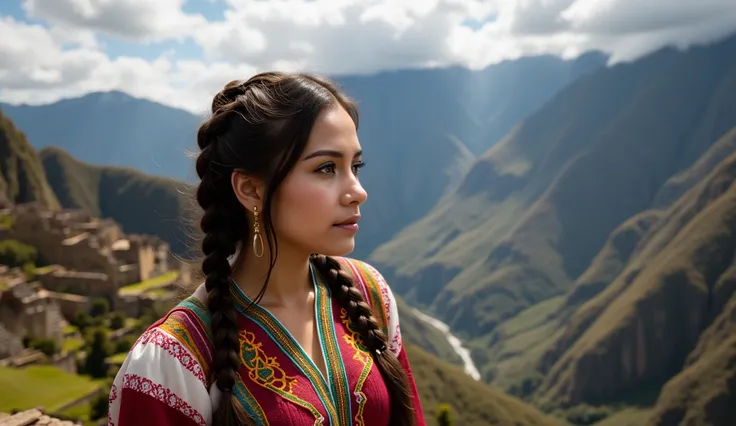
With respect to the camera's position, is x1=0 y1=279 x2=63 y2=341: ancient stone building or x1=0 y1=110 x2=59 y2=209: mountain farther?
x1=0 y1=110 x2=59 y2=209: mountain

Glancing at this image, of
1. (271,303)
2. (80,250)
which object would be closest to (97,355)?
(80,250)

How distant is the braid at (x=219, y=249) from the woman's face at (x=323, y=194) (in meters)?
0.30

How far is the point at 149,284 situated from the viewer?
166 ft

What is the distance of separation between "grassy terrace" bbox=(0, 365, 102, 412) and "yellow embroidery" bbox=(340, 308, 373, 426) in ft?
74.6

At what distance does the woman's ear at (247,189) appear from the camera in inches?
155

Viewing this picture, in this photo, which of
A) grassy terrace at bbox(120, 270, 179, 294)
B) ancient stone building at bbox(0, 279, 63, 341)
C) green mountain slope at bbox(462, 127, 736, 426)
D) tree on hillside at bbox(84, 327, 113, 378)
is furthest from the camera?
green mountain slope at bbox(462, 127, 736, 426)

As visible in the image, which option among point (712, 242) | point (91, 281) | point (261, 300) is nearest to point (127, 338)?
point (91, 281)

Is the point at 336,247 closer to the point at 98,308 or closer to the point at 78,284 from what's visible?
the point at 98,308

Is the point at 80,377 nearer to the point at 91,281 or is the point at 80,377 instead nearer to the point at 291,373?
the point at 91,281

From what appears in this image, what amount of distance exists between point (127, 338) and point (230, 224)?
122 ft

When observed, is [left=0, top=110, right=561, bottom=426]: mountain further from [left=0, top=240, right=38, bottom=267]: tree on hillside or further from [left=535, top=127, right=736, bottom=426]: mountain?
[left=0, top=240, right=38, bottom=267]: tree on hillside

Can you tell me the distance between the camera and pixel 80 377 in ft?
105

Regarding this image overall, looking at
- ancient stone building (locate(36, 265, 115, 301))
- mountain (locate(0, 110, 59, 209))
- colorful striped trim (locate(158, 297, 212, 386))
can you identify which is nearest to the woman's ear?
colorful striped trim (locate(158, 297, 212, 386))

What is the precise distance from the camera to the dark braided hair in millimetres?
3873
